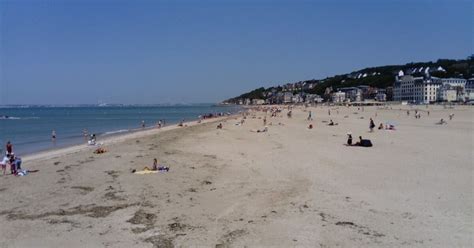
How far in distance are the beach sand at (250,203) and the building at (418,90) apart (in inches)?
4909

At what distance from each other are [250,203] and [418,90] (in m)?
138

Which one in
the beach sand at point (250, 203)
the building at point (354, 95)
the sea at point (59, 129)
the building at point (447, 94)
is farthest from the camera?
the building at point (354, 95)

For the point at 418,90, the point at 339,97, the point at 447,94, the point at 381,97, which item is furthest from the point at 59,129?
the point at 339,97

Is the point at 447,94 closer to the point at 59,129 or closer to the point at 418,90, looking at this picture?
the point at 418,90

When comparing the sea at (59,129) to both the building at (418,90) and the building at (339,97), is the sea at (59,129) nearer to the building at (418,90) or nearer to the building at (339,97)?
the building at (418,90)

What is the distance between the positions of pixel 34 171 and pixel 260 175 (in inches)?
334

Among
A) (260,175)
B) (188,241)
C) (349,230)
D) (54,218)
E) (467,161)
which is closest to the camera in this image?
(188,241)

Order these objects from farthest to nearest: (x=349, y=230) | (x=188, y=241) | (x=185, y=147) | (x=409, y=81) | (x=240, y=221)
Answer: (x=409, y=81)
(x=185, y=147)
(x=240, y=221)
(x=349, y=230)
(x=188, y=241)

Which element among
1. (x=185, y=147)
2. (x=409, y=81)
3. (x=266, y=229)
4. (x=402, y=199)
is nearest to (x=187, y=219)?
(x=266, y=229)

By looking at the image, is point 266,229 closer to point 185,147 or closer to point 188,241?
point 188,241

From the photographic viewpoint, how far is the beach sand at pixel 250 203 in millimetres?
7688

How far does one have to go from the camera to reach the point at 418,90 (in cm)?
13612

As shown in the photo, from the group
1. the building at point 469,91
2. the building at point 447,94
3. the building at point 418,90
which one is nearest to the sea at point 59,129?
the building at point 447,94

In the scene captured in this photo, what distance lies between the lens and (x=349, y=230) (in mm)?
7949
